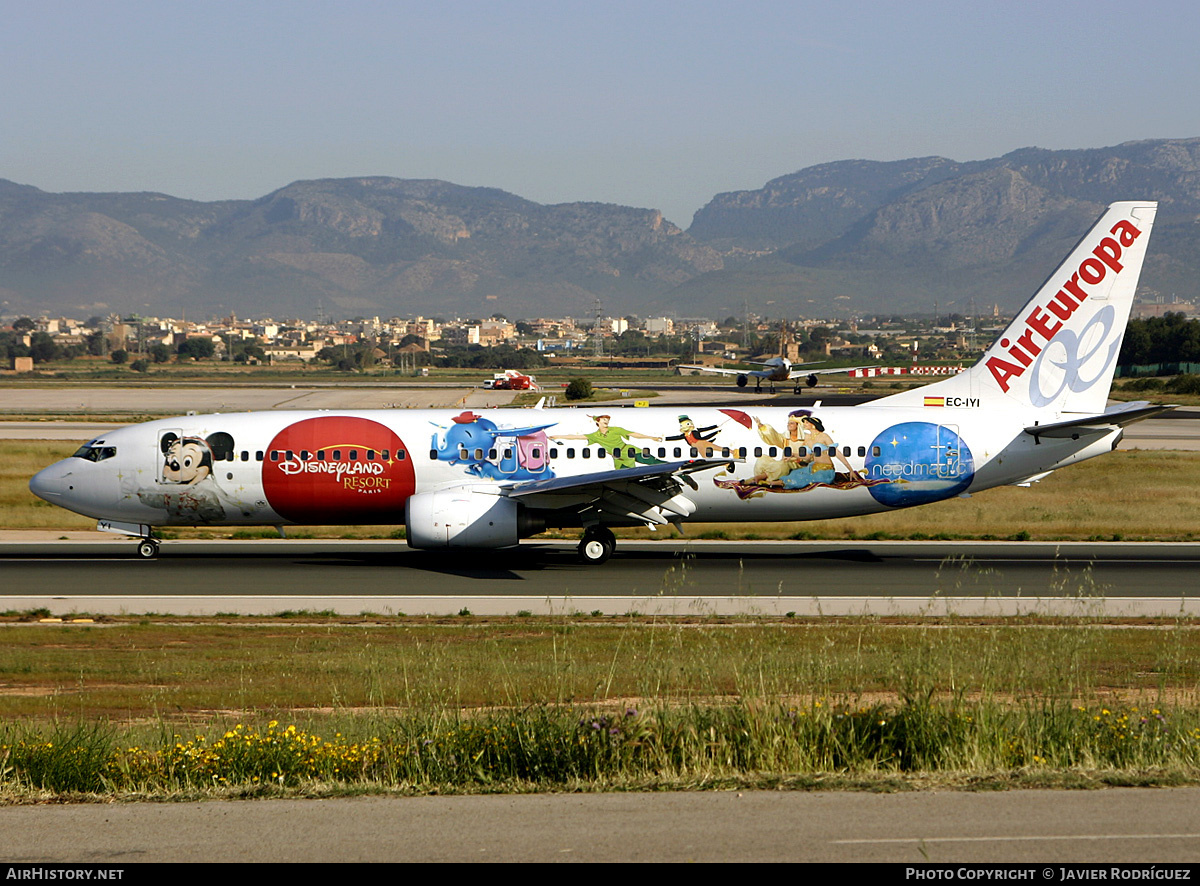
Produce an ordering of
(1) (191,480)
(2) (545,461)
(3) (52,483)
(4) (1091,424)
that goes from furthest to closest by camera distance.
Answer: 1. (3) (52,483)
2. (1) (191,480)
3. (2) (545,461)
4. (4) (1091,424)

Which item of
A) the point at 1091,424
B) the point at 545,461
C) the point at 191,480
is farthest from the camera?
the point at 191,480

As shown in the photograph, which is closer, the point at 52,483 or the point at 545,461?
the point at 545,461

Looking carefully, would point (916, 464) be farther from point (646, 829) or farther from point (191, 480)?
point (646, 829)

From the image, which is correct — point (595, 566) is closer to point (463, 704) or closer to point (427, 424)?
point (427, 424)

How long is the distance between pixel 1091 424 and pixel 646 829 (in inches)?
986

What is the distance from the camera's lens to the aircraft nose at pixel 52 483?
3247 centimetres

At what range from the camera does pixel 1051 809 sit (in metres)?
10.5

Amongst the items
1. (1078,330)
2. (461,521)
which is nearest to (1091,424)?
(1078,330)

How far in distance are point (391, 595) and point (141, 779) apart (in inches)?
600

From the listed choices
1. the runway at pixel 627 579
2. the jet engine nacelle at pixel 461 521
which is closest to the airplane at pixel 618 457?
the jet engine nacelle at pixel 461 521

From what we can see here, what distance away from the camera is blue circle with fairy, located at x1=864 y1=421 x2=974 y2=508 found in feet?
105

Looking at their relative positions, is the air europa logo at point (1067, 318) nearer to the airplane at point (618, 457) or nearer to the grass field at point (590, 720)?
the airplane at point (618, 457)

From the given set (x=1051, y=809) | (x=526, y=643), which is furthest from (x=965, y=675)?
(x=526, y=643)

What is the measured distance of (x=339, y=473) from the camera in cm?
3188
